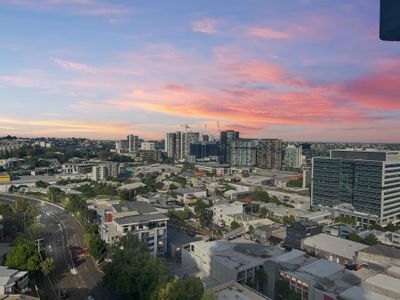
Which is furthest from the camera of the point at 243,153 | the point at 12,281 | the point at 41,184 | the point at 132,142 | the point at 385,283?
the point at 132,142

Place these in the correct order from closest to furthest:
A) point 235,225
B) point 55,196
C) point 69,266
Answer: point 69,266 < point 235,225 < point 55,196

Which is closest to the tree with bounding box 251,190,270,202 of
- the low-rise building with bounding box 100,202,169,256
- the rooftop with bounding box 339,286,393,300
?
the low-rise building with bounding box 100,202,169,256

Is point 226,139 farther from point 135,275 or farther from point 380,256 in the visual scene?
point 135,275

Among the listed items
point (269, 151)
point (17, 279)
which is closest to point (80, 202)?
point (17, 279)

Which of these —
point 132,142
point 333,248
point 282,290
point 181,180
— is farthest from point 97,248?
point 132,142

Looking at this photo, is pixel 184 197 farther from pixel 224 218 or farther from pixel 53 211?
pixel 53 211

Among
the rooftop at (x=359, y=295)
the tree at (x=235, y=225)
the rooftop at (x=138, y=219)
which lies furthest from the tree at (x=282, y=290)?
the tree at (x=235, y=225)

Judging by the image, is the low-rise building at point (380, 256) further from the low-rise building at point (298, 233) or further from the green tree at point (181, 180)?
the green tree at point (181, 180)
